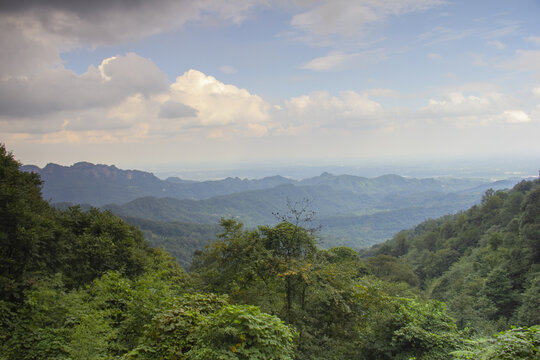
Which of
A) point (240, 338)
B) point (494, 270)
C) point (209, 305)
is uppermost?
point (240, 338)

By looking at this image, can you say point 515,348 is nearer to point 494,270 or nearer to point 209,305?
point 209,305

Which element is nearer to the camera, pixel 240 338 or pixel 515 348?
pixel 515 348

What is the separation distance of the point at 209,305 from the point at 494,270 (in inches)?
1244

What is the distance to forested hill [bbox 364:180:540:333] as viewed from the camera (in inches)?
922

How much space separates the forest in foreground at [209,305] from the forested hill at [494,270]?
336 centimetres

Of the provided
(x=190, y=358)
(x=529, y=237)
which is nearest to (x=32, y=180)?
(x=190, y=358)

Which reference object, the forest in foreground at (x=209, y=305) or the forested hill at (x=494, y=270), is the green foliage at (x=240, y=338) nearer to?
the forest in foreground at (x=209, y=305)

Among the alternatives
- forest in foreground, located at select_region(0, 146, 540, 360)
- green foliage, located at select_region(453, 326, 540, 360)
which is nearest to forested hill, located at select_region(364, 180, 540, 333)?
forest in foreground, located at select_region(0, 146, 540, 360)

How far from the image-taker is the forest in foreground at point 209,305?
629 cm

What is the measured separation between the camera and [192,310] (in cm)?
739

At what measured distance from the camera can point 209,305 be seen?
7891 millimetres

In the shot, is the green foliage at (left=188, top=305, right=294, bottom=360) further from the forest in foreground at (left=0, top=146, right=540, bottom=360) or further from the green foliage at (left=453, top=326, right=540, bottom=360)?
the green foliage at (left=453, top=326, right=540, bottom=360)

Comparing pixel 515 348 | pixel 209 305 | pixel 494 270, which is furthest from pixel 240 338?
pixel 494 270

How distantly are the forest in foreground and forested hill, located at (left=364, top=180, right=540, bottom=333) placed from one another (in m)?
3.36
